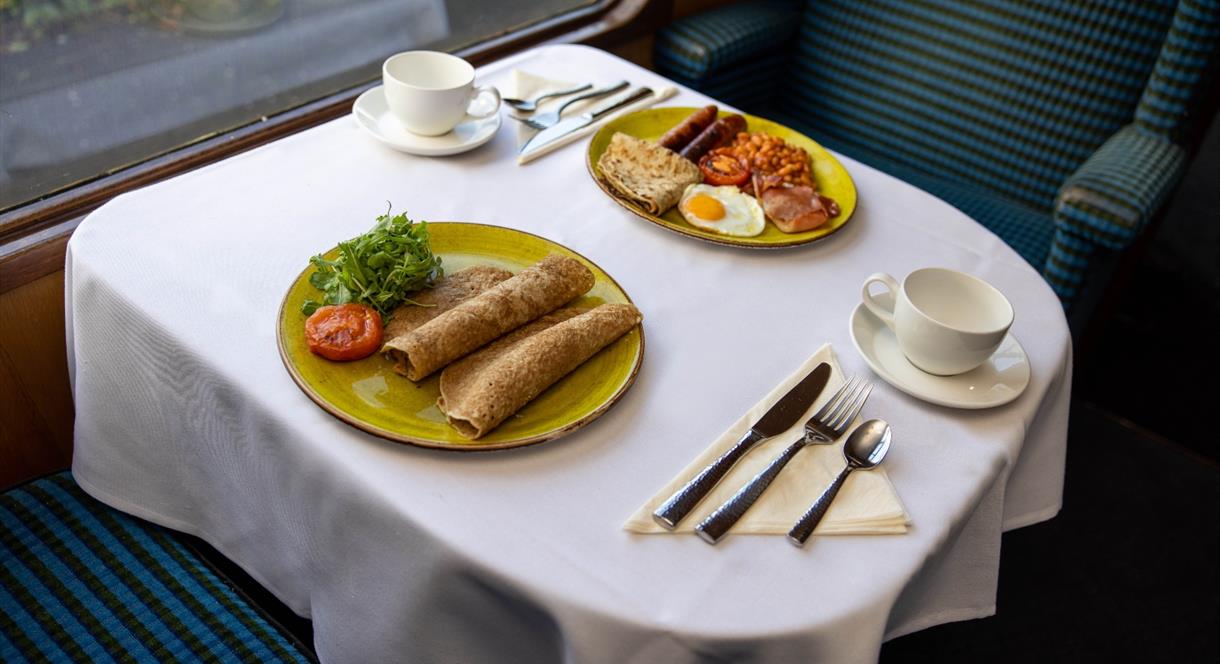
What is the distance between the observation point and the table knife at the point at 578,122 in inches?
60.5

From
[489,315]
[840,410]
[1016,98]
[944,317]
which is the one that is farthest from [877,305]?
[1016,98]

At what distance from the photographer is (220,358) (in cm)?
104

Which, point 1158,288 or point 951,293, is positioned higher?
point 951,293

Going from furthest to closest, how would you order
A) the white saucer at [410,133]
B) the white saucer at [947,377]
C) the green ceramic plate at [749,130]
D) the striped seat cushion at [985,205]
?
the striped seat cushion at [985,205], the white saucer at [410,133], the green ceramic plate at [749,130], the white saucer at [947,377]

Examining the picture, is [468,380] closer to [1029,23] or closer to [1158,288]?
[1029,23]

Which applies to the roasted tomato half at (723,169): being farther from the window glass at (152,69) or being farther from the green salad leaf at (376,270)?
the window glass at (152,69)

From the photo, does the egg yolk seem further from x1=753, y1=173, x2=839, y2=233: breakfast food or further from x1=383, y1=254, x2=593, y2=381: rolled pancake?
x1=383, y1=254, x2=593, y2=381: rolled pancake

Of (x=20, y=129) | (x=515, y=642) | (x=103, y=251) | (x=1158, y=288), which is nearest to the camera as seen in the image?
(x=515, y=642)

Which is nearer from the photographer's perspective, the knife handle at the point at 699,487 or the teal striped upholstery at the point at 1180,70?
the knife handle at the point at 699,487

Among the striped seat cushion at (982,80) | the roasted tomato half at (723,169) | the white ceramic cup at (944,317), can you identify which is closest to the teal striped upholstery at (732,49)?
the striped seat cushion at (982,80)

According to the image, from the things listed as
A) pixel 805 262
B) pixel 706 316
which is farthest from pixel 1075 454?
pixel 706 316

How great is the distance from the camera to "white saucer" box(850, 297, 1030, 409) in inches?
43.8

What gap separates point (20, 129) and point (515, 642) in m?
1.27

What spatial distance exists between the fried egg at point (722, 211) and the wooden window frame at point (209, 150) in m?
0.91
